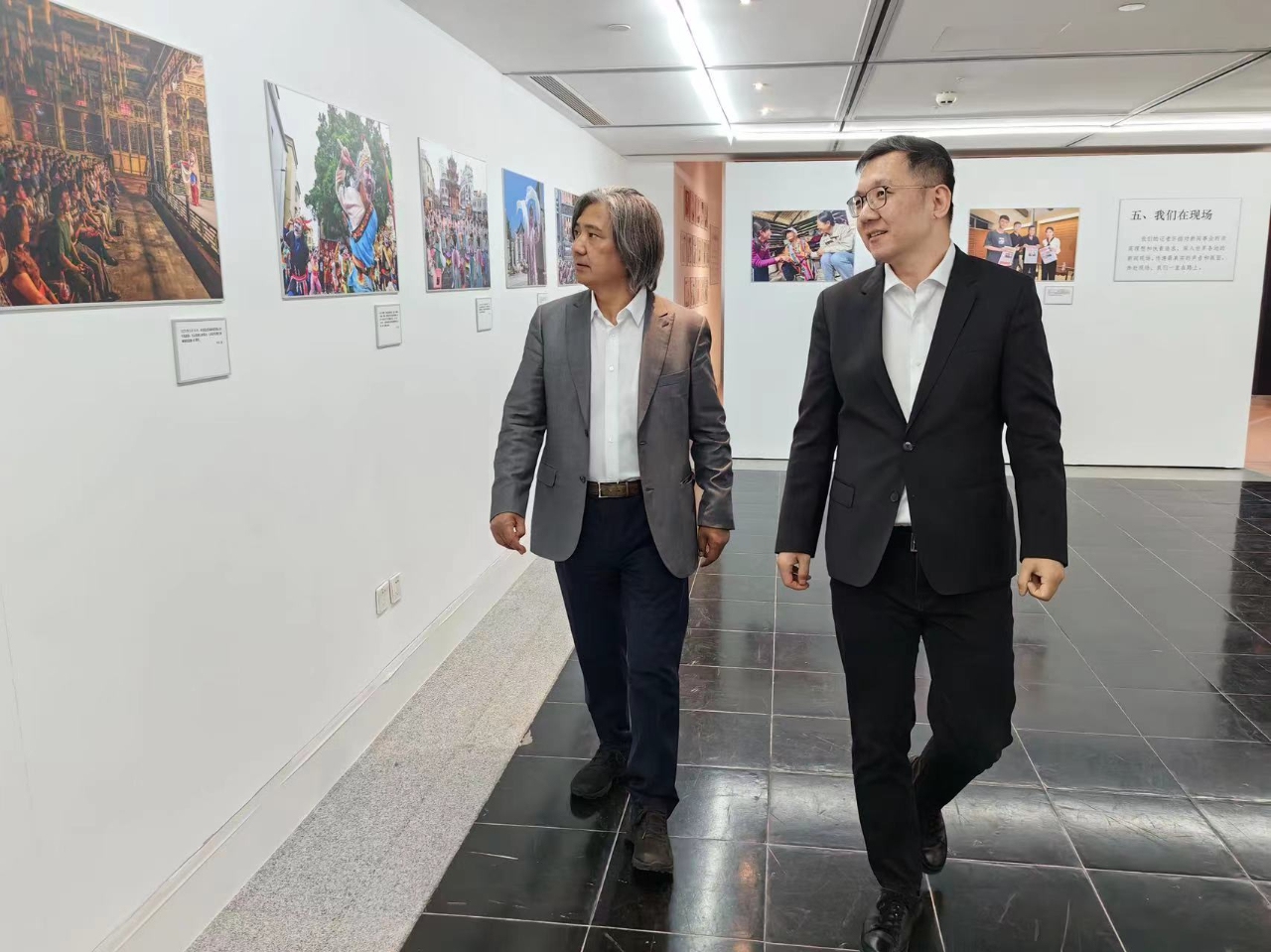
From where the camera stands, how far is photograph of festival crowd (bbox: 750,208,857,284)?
8914 mm

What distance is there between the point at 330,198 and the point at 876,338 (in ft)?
6.45

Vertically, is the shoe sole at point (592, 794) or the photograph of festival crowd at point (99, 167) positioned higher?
the photograph of festival crowd at point (99, 167)

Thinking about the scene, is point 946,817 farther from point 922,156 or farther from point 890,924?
point 922,156

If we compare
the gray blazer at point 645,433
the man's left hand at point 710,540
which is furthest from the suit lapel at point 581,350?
the man's left hand at point 710,540

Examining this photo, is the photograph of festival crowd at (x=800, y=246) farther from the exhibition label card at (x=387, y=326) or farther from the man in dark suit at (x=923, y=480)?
the man in dark suit at (x=923, y=480)

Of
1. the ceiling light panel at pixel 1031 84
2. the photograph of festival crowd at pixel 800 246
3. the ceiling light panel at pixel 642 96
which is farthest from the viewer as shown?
the photograph of festival crowd at pixel 800 246

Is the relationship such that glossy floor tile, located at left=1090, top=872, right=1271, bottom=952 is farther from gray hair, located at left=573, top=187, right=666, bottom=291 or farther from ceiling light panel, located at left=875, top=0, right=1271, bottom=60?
ceiling light panel, located at left=875, top=0, right=1271, bottom=60

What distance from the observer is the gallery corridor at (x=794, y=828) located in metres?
2.49

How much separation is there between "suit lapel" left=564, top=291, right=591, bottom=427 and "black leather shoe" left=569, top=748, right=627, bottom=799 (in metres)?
1.15

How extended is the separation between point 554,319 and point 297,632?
127 centimetres

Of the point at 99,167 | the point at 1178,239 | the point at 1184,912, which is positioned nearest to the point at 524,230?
the point at 99,167

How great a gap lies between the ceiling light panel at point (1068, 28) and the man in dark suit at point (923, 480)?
2467mm

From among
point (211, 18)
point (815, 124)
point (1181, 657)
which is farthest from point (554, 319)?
point (815, 124)

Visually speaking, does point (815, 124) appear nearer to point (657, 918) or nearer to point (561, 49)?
point (561, 49)
